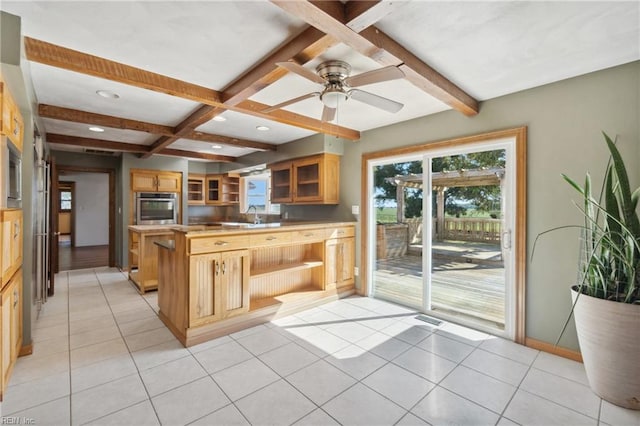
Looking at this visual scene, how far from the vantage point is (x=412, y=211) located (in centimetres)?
364

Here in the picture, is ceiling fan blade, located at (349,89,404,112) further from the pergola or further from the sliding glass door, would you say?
the pergola

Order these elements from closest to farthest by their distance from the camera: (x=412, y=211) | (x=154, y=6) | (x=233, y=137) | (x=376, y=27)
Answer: (x=154, y=6), (x=376, y=27), (x=412, y=211), (x=233, y=137)

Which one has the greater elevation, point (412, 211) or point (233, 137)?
point (233, 137)

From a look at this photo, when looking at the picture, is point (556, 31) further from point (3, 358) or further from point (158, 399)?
point (3, 358)

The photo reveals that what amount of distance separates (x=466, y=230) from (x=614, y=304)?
1.47 m

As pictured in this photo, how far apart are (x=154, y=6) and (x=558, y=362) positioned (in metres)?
3.73

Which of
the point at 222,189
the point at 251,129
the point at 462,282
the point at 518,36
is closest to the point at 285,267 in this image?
the point at 251,129

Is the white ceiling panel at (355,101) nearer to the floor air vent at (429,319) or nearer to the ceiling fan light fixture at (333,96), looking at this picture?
the ceiling fan light fixture at (333,96)

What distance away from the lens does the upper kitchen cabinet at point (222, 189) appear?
6.91 metres

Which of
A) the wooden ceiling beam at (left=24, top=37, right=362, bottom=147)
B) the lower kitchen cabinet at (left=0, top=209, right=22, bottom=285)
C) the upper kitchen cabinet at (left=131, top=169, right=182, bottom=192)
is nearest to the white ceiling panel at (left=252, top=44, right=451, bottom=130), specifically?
the wooden ceiling beam at (left=24, top=37, right=362, bottom=147)

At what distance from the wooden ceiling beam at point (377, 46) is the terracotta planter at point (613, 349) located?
1819mm

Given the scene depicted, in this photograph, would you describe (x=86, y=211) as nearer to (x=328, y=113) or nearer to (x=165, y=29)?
(x=165, y=29)

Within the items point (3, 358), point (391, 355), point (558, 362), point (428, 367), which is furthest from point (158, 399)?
point (558, 362)

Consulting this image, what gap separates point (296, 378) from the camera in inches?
83.7
